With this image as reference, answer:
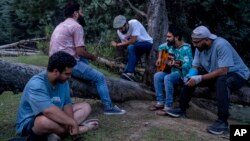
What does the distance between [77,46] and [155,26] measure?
241cm

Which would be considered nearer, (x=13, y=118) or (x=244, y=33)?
(x=13, y=118)

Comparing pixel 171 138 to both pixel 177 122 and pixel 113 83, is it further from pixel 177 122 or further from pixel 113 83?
pixel 113 83

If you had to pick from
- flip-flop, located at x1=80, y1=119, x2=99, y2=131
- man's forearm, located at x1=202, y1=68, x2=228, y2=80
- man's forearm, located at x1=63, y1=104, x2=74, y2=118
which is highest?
man's forearm, located at x1=202, y1=68, x2=228, y2=80

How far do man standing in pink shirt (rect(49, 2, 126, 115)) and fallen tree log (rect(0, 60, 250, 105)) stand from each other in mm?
391

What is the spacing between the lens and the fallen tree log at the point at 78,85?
7484 millimetres

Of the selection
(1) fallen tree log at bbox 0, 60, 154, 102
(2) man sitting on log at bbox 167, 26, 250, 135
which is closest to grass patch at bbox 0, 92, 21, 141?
(1) fallen tree log at bbox 0, 60, 154, 102

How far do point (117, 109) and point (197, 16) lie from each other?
5616 millimetres

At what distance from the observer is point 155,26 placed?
908 centimetres

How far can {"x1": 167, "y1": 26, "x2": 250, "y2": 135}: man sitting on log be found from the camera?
6816 millimetres

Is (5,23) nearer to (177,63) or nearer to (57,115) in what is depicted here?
(177,63)

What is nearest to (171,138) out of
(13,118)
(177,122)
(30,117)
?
(177,122)

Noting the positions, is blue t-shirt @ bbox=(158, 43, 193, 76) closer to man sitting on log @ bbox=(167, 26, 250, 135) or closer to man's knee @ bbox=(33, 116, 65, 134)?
man sitting on log @ bbox=(167, 26, 250, 135)

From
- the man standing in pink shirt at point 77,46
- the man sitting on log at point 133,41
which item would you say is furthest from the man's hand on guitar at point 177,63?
the man sitting on log at point 133,41

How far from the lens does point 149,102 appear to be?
846 cm
